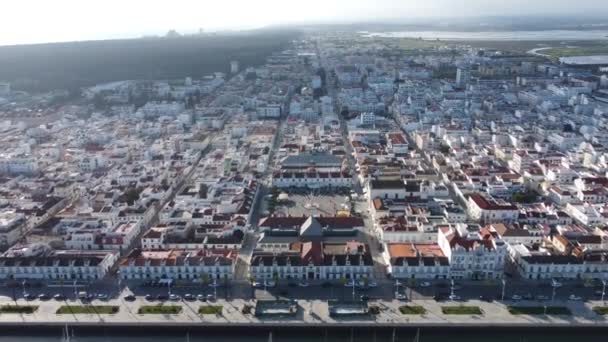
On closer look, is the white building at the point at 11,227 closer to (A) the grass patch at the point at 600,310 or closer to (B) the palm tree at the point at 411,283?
(B) the palm tree at the point at 411,283

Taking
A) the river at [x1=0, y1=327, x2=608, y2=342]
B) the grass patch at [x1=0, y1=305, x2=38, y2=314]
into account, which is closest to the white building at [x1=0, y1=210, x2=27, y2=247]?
the grass patch at [x1=0, y1=305, x2=38, y2=314]

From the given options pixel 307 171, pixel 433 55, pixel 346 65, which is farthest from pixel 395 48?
pixel 307 171

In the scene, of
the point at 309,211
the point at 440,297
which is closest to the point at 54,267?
the point at 309,211

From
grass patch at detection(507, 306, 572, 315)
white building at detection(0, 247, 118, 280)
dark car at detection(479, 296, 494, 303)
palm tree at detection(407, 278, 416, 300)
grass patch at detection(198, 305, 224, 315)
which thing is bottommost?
grass patch at detection(507, 306, 572, 315)

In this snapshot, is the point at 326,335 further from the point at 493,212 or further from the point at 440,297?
the point at 493,212

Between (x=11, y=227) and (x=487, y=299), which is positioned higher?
(x=11, y=227)

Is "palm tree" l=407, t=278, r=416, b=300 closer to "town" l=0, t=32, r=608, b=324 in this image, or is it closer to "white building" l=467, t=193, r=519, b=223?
"town" l=0, t=32, r=608, b=324
